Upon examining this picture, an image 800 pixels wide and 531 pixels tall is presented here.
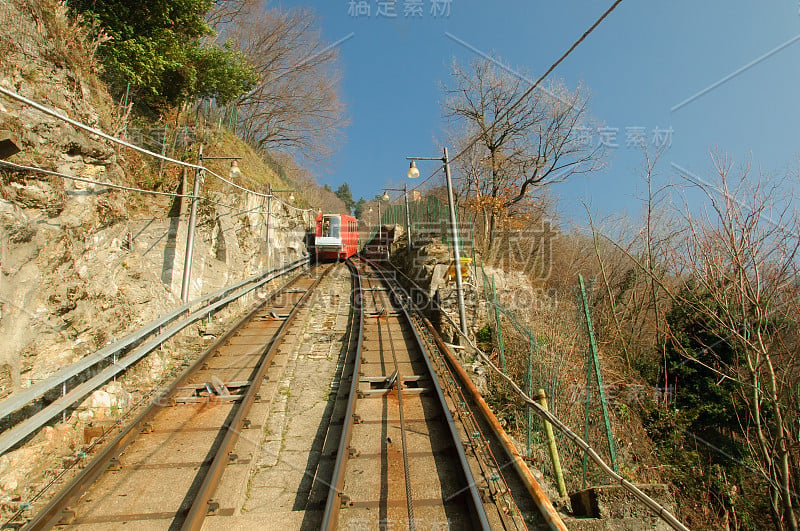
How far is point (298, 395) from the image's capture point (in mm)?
7383

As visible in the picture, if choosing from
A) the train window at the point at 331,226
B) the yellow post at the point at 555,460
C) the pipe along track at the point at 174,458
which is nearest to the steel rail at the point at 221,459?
the pipe along track at the point at 174,458

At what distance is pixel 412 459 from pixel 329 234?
70.0ft

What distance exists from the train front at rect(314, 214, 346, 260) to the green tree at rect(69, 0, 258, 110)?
427 inches

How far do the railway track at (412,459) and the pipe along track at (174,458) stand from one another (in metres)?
1.48

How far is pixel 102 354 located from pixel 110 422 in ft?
3.24

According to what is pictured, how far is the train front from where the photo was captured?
2520 cm

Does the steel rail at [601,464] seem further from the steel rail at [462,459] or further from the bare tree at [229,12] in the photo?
the bare tree at [229,12]

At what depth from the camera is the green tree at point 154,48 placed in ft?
37.3

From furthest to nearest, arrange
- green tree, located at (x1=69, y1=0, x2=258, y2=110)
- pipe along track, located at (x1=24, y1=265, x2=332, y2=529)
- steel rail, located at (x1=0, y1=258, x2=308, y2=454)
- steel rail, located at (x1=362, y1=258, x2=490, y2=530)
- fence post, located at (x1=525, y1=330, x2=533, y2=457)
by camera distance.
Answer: green tree, located at (x1=69, y1=0, x2=258, y2=110) < fence post, located at (x1=525, y1=330, x2=533, y2=457) < steel rail, located at (x1=0, y1=258, x2=308, y2=454) < pipe along track, located at (x1=24, y1=265, x2=332, y2=529) < steel rail, located at (x1=362, y1=258, x2=490, y2=530)

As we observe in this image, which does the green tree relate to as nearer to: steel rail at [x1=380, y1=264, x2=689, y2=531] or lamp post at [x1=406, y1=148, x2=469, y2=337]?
lamp post at [x1=406, y1=148, x2=469, y2=337]

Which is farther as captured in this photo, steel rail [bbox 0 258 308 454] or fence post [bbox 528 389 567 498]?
fence post [bbox 528 389 567 498]

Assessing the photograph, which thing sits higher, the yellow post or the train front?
the train front

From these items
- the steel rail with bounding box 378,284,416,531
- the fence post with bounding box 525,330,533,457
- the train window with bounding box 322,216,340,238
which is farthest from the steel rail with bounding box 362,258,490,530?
the train window with bounding box 322,216,340,238

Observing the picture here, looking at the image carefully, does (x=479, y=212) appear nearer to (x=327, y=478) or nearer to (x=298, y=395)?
(x=298, y=395)
